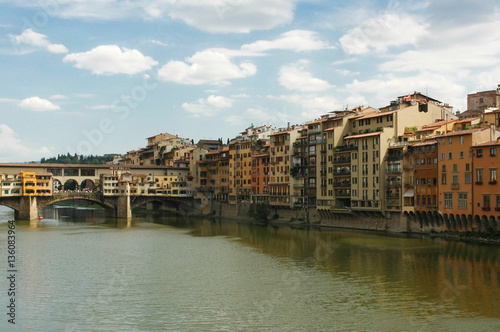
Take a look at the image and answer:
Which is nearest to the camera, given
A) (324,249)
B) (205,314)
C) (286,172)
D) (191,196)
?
(205,314)

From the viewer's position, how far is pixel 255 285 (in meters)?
36.2

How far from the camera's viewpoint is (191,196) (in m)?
112

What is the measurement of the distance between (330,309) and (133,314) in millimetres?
11468

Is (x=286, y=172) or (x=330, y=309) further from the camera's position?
(x=286, y=172)

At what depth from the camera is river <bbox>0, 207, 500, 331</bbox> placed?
27859mm

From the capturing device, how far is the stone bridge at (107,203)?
93125mm

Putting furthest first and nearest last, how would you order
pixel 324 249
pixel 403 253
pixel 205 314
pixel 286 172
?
pixel 286 172, pixel 324 249, pixel 403 253, pixel 205 314

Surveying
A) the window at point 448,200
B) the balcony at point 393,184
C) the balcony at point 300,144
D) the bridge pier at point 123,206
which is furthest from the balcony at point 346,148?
the bridge pier at point 123,206

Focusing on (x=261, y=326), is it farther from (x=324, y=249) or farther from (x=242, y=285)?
(x=324, y=249)

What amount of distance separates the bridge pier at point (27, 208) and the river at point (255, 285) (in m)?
34.1

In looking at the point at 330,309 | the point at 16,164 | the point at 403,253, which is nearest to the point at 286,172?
the point at 403,253

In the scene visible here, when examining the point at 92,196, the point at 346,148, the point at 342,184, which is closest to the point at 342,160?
the point at 346,148

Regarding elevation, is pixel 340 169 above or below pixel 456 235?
above

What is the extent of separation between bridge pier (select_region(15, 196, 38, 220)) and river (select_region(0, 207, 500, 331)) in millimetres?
34093
